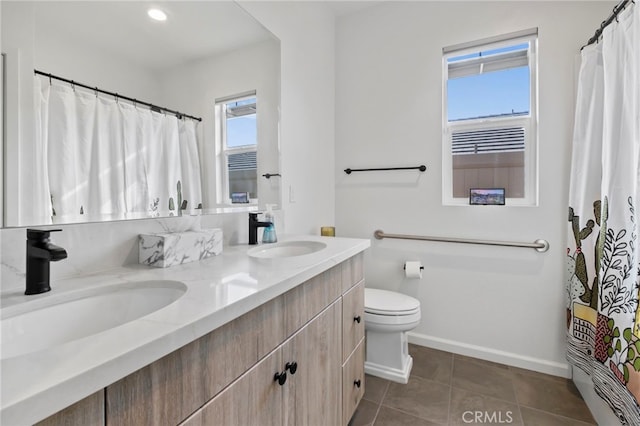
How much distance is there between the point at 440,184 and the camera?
2.13 meters

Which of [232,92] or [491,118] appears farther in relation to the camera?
[491,118]

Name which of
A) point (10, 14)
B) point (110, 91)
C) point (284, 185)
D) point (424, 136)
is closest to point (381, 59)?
point (424, 136)

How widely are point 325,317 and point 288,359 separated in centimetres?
26

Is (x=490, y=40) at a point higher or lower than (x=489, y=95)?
higher

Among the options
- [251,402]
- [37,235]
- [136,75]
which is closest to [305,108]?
[136,75]

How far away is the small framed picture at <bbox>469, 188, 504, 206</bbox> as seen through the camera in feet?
6.50

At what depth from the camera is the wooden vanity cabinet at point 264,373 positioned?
0.48 m

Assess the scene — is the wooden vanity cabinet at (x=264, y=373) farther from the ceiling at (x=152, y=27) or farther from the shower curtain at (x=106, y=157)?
the ceiling at (x=152, y=27)

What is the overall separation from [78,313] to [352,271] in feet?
3.24

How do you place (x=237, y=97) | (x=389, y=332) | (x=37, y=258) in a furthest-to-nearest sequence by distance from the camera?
1. (x=389, y=332)
2. (x=237, y=97)
3. (x=37, y=258)

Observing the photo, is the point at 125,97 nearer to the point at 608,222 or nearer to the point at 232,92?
the point at 232,92

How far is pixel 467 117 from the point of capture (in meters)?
2.13

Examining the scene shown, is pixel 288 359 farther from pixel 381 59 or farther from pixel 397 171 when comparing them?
pixel 381 59

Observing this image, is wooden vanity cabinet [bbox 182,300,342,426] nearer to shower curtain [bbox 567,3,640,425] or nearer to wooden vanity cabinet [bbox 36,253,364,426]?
wooden vanity cabinet [bbox 36,253,364,426]
